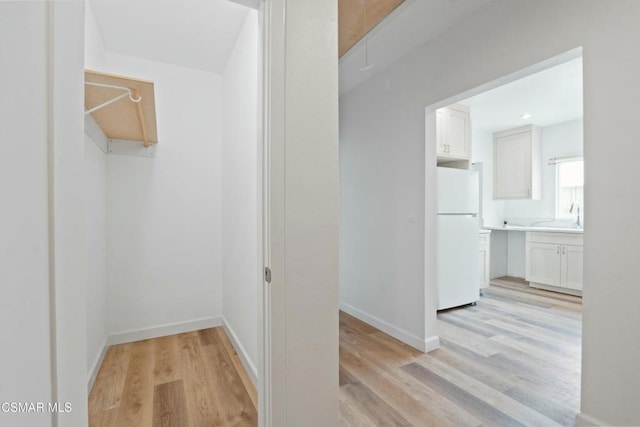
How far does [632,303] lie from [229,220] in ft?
8.63

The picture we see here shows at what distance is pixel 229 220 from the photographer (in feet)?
8.59

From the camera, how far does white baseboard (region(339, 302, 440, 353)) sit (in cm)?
249

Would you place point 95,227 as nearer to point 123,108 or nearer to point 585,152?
point 123,108

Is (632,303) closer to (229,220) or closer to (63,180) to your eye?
(63,180)

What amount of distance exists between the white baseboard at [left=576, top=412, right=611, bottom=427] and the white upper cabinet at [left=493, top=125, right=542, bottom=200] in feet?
13.6

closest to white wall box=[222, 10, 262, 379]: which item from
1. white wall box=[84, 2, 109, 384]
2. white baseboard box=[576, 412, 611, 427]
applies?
white wall box=[84, 2, 109, 384]

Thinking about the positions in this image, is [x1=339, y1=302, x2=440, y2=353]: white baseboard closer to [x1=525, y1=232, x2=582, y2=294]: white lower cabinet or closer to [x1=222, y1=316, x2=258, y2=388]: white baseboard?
[x1=222, y1=316, x2=258, y2=388]: white baseboard

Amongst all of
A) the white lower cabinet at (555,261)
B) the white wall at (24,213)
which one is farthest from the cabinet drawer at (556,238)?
the white wall at (24,213)

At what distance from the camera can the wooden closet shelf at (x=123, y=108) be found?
1.46 meters

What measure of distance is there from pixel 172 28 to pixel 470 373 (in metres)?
3.41

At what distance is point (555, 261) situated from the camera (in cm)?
425

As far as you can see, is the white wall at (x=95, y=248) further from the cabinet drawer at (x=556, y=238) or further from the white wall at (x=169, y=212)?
the cabinet drawer at (x=556, y=238)

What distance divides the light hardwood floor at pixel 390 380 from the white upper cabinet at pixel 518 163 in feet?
8.74

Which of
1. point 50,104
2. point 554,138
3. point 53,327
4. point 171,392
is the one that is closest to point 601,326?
point 53,327
